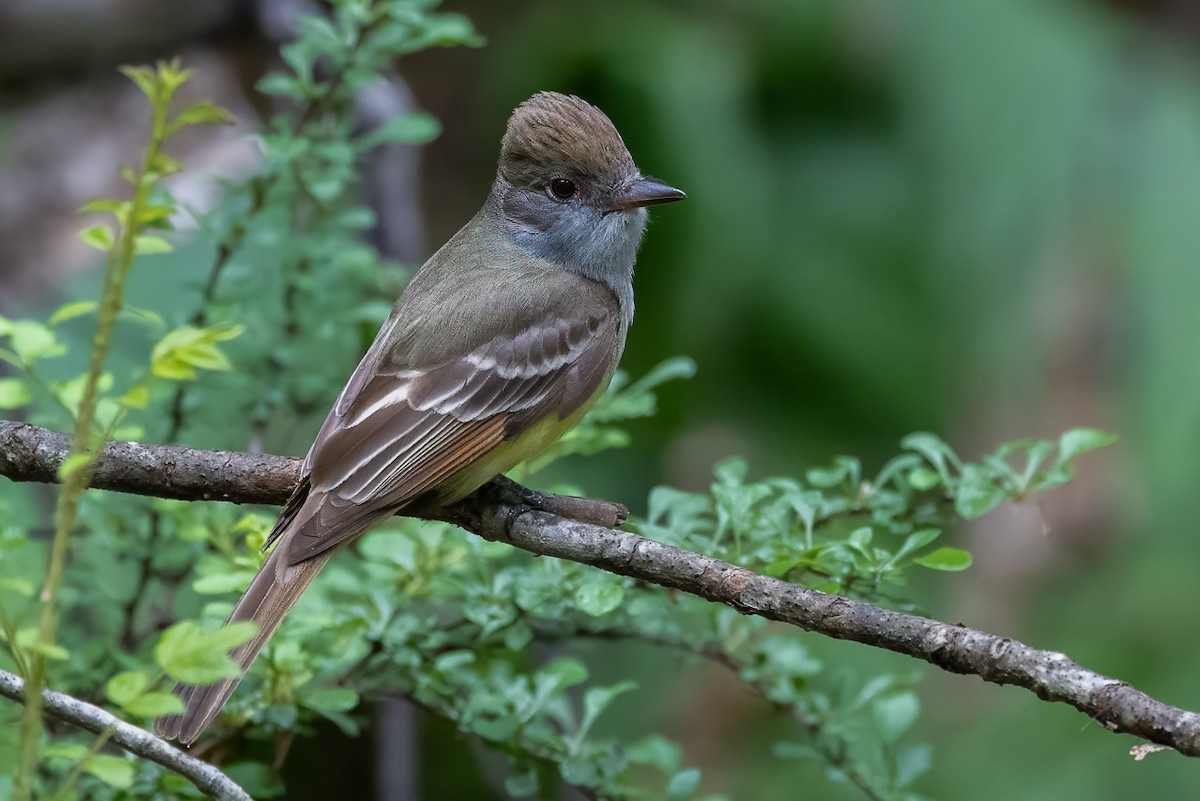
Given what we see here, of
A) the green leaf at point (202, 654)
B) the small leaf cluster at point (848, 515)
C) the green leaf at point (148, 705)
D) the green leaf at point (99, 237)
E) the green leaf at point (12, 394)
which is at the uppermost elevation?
the green leaf at point (99, 237)

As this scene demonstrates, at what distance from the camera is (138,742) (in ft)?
5.95

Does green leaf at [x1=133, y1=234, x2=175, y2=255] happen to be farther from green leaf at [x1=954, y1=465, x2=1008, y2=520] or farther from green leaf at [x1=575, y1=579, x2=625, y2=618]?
green leaf at [x1=954, y1=465, x2=1008, y2=520]

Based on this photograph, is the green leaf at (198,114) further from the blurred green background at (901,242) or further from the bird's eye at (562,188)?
the blurred green background at (901,242)

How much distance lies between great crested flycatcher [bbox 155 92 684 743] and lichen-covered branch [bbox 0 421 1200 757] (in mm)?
116

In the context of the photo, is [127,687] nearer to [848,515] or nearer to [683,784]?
[683,784]

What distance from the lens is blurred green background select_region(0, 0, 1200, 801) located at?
16.4ft

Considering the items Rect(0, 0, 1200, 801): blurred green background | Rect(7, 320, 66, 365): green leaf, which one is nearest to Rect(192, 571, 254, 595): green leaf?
Rect(7, 320, 66, 365): green leaf

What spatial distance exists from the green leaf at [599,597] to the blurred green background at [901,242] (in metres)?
2.54

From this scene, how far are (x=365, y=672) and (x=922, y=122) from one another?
11.6ft

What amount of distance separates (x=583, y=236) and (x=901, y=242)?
6.21ft

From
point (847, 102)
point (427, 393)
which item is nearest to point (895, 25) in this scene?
point (847, 102)

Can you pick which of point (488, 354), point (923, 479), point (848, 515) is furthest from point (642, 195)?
point (923, 479)

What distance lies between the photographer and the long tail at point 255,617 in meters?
2.23

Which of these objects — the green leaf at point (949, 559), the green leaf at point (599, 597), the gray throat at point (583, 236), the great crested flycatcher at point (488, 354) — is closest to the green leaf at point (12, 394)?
the great crested flycatcher at point (488, 354)
